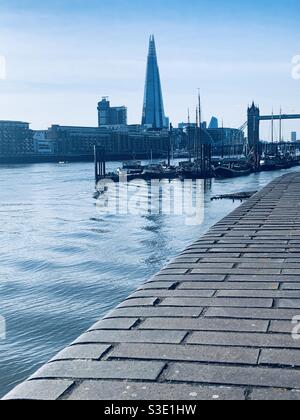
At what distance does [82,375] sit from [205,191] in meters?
43.4

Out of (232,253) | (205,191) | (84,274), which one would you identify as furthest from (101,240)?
(205,191)

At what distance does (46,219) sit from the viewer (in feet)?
93.1

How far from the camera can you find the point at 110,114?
16675 centimetres

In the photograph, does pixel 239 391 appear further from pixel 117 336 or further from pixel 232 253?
pixel 232 253

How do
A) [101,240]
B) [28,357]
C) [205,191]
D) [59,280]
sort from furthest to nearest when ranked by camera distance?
[205,191], [101,240], [59,280], [28,357]

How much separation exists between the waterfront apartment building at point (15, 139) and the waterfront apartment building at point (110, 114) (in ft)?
162

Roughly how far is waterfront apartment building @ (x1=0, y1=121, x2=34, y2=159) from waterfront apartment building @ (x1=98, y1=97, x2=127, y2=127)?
162ft

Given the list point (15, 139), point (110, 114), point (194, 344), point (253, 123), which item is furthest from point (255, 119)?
point (194, 344)

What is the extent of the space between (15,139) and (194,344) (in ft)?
378

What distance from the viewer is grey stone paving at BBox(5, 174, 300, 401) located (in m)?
2.17

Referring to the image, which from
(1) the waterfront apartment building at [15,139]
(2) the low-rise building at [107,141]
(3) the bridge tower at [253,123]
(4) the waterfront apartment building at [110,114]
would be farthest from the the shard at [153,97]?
(1) the waterfront apartment building at [15,139]

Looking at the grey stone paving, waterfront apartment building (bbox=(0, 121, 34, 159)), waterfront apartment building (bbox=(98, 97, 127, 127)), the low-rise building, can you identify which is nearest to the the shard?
waterfront apartment building (bbox=(98, 97, 127, 127))

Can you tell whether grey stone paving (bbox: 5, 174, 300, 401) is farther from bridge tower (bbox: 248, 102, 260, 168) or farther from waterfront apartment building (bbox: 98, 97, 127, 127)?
waterfront apartment building (bbox: 98, 97, 127, 127)

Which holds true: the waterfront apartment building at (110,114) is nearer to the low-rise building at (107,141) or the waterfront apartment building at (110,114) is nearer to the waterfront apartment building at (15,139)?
the low-rise building at (107,141)
